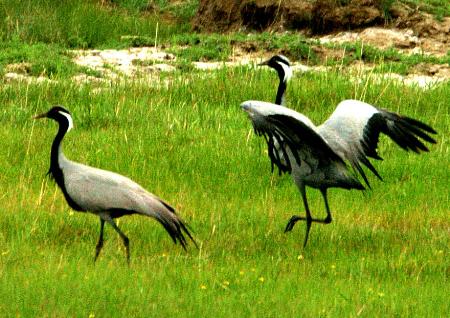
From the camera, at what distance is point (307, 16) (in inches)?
736

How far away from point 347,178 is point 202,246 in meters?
1.25

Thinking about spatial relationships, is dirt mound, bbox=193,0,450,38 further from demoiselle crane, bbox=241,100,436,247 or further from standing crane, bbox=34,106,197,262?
standing crane, bbox=34,106,197,262

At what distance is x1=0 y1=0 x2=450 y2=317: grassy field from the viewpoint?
6.85 metres

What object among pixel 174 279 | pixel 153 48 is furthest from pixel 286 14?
pixel 174 279

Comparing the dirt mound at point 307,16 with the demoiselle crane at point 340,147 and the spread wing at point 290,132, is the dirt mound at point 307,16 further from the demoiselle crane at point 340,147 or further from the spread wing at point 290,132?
the spread wing at point 290,132

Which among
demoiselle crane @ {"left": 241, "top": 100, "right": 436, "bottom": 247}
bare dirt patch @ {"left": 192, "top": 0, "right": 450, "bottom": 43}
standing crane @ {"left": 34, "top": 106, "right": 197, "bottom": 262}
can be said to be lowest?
standing crane @ {"left": 34, "top": 106, "right": 197, "bottom": 262}

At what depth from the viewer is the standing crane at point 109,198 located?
7.76 metres

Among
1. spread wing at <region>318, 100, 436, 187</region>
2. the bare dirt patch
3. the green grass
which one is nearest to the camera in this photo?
the green grass

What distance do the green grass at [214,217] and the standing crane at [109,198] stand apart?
259 mm

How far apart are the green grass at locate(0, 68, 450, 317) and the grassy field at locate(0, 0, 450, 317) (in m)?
0.02

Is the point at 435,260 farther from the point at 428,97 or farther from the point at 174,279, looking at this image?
the point at 428,97

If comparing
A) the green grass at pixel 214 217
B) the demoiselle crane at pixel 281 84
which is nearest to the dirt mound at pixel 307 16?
the green grass at pixel 214 217

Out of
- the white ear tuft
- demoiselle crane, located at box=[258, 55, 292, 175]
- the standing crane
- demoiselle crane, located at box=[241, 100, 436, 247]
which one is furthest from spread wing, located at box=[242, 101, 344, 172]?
the white ear tuft

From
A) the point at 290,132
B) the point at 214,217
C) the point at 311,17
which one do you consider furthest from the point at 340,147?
the point at 311,17
